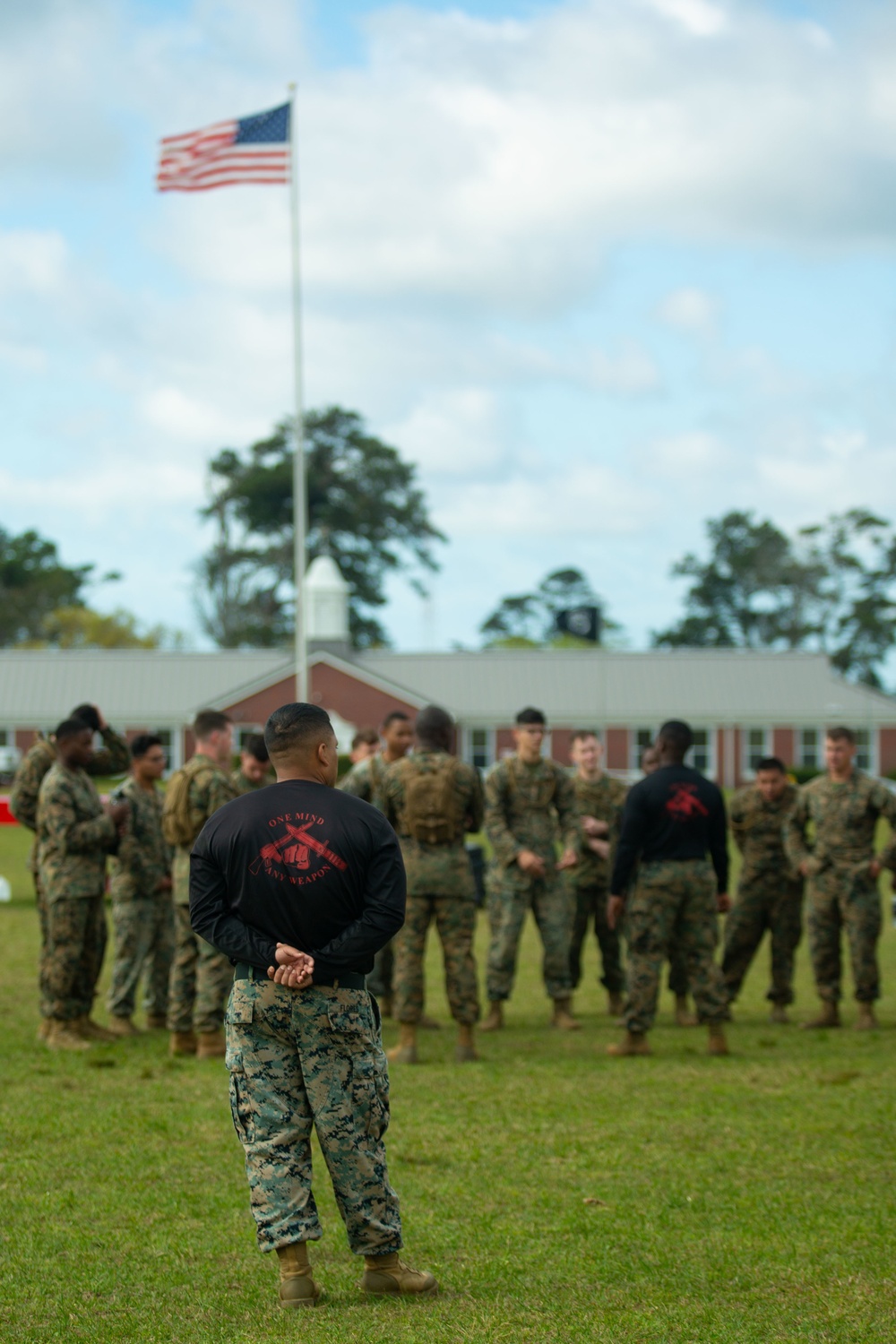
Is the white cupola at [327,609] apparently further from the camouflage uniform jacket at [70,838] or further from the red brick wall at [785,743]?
the camouflage uniform jacket at [70,838]

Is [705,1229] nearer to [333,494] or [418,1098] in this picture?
[418,1098]

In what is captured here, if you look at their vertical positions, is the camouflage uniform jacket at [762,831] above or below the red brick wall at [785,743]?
below

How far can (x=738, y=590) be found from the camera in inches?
3551

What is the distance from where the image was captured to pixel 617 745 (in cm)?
6038

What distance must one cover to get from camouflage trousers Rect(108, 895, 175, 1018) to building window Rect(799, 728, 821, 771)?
5249 centimetres

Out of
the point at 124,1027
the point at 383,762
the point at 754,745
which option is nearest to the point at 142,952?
the point at 124,1027

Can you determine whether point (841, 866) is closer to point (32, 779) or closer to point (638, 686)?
point (32, 779)

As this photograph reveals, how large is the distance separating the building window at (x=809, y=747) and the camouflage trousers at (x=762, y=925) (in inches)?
1977

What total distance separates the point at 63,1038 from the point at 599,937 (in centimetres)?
434

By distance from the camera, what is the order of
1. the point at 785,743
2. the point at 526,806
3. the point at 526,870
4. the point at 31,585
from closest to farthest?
1. the point at 526,870
2. the point at 526,806
3. the point at 785,743
4. the point at 31,585

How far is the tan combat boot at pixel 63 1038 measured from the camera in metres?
9.71

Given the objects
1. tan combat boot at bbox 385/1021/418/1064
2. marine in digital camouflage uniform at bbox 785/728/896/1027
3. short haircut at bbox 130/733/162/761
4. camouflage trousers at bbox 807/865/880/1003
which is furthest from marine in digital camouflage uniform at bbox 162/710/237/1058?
camouflage trousers at bbox 807/865/880/1003

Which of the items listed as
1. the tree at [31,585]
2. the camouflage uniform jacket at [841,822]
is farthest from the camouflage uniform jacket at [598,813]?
the tree at [31,585]

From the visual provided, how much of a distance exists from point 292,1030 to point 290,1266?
79 centimetres
